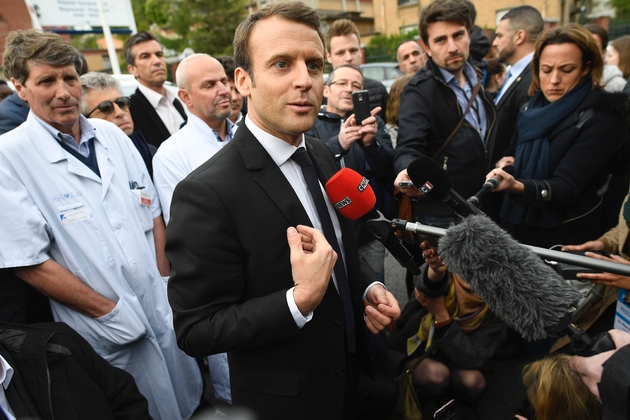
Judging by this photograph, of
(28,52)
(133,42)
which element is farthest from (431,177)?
(133,42)

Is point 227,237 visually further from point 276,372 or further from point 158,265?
point 158,265

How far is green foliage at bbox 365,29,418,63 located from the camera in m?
21.6

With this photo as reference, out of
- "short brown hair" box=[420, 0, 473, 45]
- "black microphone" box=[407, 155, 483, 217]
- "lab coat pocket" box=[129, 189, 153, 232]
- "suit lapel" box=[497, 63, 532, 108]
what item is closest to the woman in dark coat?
"short brown hair" box=[420, 0, 473, 45]

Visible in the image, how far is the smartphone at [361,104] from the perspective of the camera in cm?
250

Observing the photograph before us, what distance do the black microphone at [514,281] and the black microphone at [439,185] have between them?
14cm

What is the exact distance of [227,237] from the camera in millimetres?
1323

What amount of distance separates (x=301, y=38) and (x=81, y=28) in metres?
10.2

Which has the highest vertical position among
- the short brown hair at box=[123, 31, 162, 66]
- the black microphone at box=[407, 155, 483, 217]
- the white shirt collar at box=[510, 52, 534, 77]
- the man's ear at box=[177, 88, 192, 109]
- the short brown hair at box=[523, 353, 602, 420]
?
the short brown hair at box=[123, 31, 162, 66]

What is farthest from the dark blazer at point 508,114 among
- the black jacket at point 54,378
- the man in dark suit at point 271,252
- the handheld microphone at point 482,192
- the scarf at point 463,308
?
the black jacket at point 54,378

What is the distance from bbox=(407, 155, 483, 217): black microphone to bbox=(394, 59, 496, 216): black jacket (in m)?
1.29

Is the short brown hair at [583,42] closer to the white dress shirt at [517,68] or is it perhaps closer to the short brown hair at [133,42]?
the white dress shirt at [517,68]

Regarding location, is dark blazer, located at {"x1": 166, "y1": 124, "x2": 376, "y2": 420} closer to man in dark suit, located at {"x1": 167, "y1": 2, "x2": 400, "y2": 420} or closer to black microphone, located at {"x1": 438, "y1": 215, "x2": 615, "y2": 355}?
man in dark suit, located at {"x1": 167, "y1": 2, "x2": 400, "y2": 420}

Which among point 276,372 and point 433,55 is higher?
point 433,55

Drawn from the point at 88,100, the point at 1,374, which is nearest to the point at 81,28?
the point at 88,100
